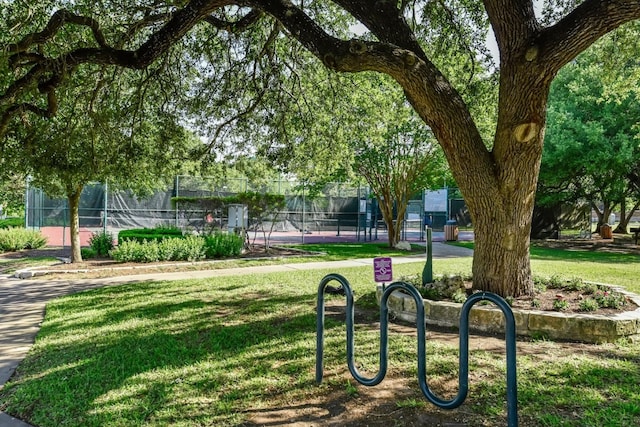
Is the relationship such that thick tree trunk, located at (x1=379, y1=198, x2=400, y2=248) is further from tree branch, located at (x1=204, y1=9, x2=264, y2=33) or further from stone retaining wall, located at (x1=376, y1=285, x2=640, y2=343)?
stone retaining wall, located at (x1=376, y1=285, x2=640, y2=343)

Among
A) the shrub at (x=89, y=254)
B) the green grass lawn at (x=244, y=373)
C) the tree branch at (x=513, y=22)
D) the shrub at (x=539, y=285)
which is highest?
the tree branch at (x=513, y=22)

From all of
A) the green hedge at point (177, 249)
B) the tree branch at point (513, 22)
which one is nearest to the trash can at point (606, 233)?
the green hedge at point (177, 249)

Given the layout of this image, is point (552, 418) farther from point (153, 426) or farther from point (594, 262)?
point (594, 262)

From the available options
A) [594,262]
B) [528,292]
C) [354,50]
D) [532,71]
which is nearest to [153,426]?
[354,50]

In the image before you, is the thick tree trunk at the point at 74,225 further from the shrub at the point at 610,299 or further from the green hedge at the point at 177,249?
the shrub at the point at 610,299

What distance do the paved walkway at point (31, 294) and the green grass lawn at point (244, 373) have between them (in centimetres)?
18

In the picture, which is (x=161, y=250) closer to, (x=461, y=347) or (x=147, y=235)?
(x=147, y=235)

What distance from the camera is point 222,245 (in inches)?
508

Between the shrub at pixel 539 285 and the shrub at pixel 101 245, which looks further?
the shrub at pixel 101 245

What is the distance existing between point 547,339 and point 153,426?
12.9ft

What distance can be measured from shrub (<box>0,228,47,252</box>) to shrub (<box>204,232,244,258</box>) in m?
7.20

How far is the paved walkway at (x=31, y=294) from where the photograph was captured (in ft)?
15.8


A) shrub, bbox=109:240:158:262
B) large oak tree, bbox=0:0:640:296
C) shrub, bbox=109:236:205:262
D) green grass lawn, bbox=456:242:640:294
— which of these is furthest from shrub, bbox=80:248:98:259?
green grass lawn, bbox=456:242:640:294

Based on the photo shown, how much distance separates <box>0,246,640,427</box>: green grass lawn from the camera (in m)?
3.25
